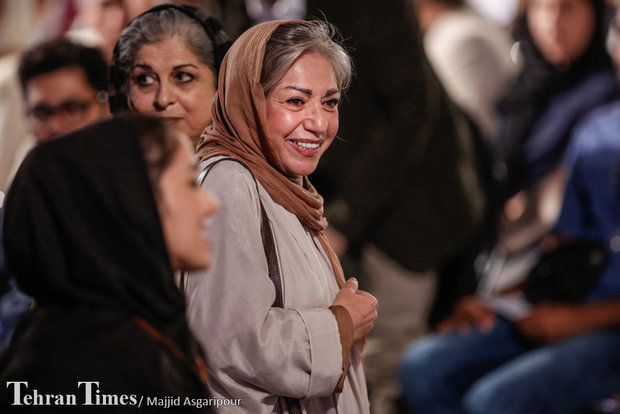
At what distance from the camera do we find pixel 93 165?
47.5 inches

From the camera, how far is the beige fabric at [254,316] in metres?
1.36

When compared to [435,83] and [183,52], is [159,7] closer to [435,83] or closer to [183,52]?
[183,52]

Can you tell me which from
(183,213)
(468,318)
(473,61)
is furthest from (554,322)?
(183,213)

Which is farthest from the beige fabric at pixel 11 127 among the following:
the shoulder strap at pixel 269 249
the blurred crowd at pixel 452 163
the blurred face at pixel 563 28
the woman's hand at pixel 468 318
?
the blurred face at pixel 563 28

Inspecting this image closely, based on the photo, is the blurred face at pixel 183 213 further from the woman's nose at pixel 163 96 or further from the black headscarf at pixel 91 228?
the woman's nose at pixel 163 96

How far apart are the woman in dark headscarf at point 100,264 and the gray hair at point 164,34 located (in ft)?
1.02

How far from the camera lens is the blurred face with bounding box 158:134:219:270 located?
1237mm

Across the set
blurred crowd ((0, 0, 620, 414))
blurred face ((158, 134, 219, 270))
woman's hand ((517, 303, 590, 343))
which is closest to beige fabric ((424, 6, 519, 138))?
blurred crowd ((0, 0, 620, 414))

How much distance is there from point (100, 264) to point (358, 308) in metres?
0.43

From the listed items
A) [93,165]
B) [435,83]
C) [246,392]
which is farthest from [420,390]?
[93,165]

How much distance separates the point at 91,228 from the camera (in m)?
1.21

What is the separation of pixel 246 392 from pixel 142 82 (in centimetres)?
52

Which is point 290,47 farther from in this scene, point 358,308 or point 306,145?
point 358,308

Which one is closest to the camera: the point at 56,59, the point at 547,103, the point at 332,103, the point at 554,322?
the point at 332,103
